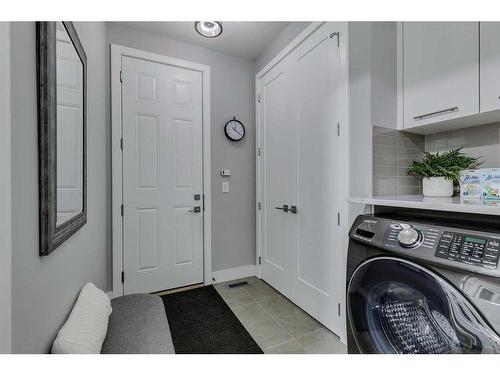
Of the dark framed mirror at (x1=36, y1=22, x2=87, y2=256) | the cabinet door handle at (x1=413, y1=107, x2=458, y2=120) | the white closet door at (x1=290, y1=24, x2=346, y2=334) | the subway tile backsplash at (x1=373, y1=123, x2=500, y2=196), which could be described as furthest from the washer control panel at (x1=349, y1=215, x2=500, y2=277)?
the dark framed mirror at (x1=36, y1=22, x2=87, y2=256)

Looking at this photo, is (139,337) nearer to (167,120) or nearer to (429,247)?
(429,247)

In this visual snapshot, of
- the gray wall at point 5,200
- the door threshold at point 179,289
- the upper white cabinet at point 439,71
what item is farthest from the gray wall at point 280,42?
the door threshold at point 179,289

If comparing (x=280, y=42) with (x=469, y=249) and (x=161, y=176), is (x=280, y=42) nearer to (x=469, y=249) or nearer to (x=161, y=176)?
(x=161, y=176)

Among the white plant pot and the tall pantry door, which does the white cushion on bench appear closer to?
the tall pantry door

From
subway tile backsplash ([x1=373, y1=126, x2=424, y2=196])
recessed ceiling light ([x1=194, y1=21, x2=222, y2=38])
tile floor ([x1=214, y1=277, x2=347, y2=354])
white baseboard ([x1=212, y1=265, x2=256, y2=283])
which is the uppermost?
recessed ceiling light ([x1=194, y1=21, x2=222, y2=38])

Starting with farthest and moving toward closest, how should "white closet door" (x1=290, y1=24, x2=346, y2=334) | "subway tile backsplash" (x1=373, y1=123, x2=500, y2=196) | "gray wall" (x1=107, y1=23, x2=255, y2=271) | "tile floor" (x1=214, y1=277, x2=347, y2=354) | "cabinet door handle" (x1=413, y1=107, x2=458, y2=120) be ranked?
"gray wall" (x1=107, y1=23, x2=255, y2=271), "white closet door" (x1=290, y1=24, x2=346, y2=334), "tile floor" (x1=214, y1=277, x2=347, y2=354), "subway tile backsplash" (x1=373, y1=123, x2=500, y2=196), "cabinet door handle" (x1=413, y1=107, x2=458, y2=120)

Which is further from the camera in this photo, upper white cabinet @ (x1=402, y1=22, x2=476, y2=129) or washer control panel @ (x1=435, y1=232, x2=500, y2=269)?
upper white cabinet @ (x1=402, y1=22, x2=476, y2=129)

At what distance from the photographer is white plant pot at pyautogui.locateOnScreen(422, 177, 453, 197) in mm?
1321

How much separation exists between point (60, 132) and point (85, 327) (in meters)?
0.77

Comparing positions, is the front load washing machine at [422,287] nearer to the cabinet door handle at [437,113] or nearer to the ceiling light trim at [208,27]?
the cabinet door handle at [437,113]

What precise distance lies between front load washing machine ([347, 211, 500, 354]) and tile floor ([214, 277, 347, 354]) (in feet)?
1.81

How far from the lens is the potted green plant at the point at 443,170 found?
132 centimetres

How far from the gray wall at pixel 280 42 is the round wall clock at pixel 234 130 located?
27.1 inches

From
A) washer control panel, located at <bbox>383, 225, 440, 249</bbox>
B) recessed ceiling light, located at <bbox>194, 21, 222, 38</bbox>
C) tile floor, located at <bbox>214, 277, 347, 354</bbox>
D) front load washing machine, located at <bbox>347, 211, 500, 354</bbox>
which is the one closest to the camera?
front load washing machine, located at <bbox>347, 211, 500, 354</bbox>
